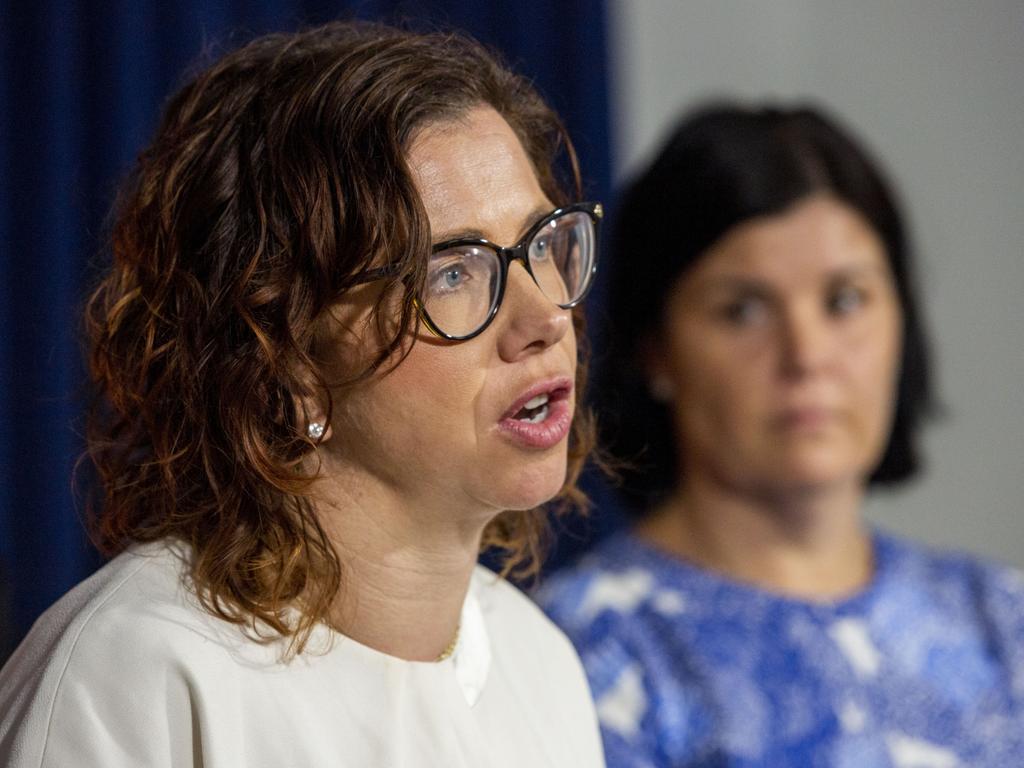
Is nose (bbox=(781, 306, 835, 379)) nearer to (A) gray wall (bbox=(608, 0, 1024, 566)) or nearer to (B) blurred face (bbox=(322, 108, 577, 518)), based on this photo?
(B) blurred face (bbox=(322, 108, 577, 518))

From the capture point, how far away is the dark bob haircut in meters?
2.03

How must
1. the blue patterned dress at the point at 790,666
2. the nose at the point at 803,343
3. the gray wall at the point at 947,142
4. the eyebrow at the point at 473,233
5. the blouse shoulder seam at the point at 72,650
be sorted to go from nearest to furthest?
the blouse shoulder seam at the point at 72,650 → the eyebrow at the point at 473,233 → the blue patterned dress at the point at 790,666 → the nose at the point at 803,343 → the gray wall at the point at 947,142

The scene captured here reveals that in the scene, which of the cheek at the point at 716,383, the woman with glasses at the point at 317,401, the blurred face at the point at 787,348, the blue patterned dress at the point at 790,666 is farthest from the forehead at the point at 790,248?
the woman with glasses at the point at 317,401

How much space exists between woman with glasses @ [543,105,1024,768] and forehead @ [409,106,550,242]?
95cm

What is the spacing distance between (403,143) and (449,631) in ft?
1.41

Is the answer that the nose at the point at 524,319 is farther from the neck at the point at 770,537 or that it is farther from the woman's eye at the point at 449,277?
the neck at the point at 770,537

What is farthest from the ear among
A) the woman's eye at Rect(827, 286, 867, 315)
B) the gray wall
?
the gray wall

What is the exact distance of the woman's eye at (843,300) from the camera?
202 centimetres

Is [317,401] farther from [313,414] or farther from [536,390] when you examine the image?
[536,390]

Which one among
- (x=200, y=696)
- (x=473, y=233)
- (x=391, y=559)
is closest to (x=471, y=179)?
(x=473, y=233)

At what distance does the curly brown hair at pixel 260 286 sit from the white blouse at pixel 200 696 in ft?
0.12

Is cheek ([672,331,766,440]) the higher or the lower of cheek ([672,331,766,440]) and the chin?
the lower

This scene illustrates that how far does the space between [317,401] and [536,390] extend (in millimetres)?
175

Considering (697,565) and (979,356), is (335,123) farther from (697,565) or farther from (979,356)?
(979,356)
